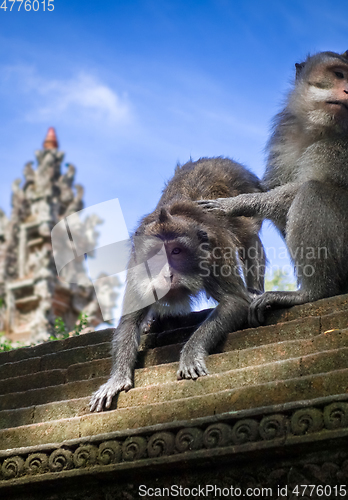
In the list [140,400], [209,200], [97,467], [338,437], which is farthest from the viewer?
[209,200]

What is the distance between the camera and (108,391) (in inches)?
191

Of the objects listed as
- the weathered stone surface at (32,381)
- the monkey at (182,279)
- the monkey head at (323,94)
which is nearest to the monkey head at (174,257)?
the monkey at (182,279)

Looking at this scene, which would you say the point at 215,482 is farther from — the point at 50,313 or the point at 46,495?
the point at 50,313

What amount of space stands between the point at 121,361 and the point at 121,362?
1cm

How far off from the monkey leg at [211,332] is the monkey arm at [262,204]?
0.92 m

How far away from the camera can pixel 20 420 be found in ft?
16.1

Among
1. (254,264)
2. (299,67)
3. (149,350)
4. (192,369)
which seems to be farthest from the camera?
(254,264)

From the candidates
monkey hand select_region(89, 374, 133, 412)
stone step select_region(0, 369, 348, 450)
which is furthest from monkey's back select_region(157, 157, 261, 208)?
stone step select_region(0, 369, 348, 450)

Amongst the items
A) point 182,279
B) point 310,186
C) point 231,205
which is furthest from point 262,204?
point 182,279

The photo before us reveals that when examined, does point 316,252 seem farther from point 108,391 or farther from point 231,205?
point 108,391

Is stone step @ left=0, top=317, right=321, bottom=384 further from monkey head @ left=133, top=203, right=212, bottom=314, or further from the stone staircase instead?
monkey head @ left=133, top=203, right=212, bottom=314

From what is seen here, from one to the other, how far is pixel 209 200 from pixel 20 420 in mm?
2640

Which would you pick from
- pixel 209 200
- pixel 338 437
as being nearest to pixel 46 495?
pixel 338 437

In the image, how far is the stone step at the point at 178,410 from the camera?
3840 mm
